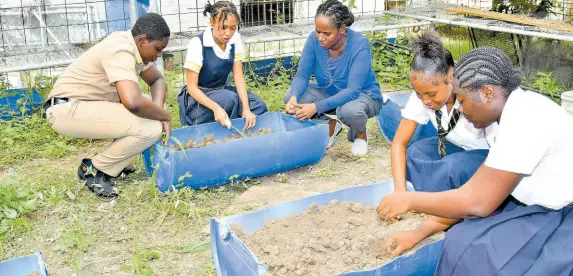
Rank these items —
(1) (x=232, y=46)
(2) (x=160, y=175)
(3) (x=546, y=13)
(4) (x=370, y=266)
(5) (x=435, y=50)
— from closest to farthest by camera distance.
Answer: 1. (4) (x=370, y=266)
2. (5) (x=435, y=50)
3. (2) (x=160, y=175)
4. (1) (x=232, y=46)
5. (3) (x=546, y=13)

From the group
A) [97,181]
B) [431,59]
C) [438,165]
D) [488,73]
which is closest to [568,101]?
[438,165]

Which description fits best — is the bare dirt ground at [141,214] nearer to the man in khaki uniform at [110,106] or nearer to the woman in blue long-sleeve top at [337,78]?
the man in khaki uniform at [110,106]

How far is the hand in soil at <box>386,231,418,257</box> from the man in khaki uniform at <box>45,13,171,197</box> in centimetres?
168

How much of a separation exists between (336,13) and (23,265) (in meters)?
2.51

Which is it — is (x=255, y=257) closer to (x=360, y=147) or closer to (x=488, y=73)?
(x=488, y=73)

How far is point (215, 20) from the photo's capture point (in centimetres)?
418

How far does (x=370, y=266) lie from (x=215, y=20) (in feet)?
7.25

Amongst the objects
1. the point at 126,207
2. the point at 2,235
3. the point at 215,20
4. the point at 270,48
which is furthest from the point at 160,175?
the point at 270,48

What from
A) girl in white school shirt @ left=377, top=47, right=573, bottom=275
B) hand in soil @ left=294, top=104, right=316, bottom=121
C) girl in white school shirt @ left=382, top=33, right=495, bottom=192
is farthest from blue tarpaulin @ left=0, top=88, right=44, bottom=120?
girl in white school shirt @ left=377, top=47, right=573, bottom=275

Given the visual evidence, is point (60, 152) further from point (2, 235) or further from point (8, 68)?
point (2, 235)

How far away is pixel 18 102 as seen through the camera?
499 centimetres

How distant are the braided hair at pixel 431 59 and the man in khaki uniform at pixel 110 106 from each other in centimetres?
155

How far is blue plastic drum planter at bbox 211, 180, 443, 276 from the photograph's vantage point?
8.10 ft

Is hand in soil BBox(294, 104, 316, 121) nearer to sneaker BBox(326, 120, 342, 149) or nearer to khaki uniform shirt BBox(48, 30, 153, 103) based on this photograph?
sneaker BBox(326, 120, 342, 149)
